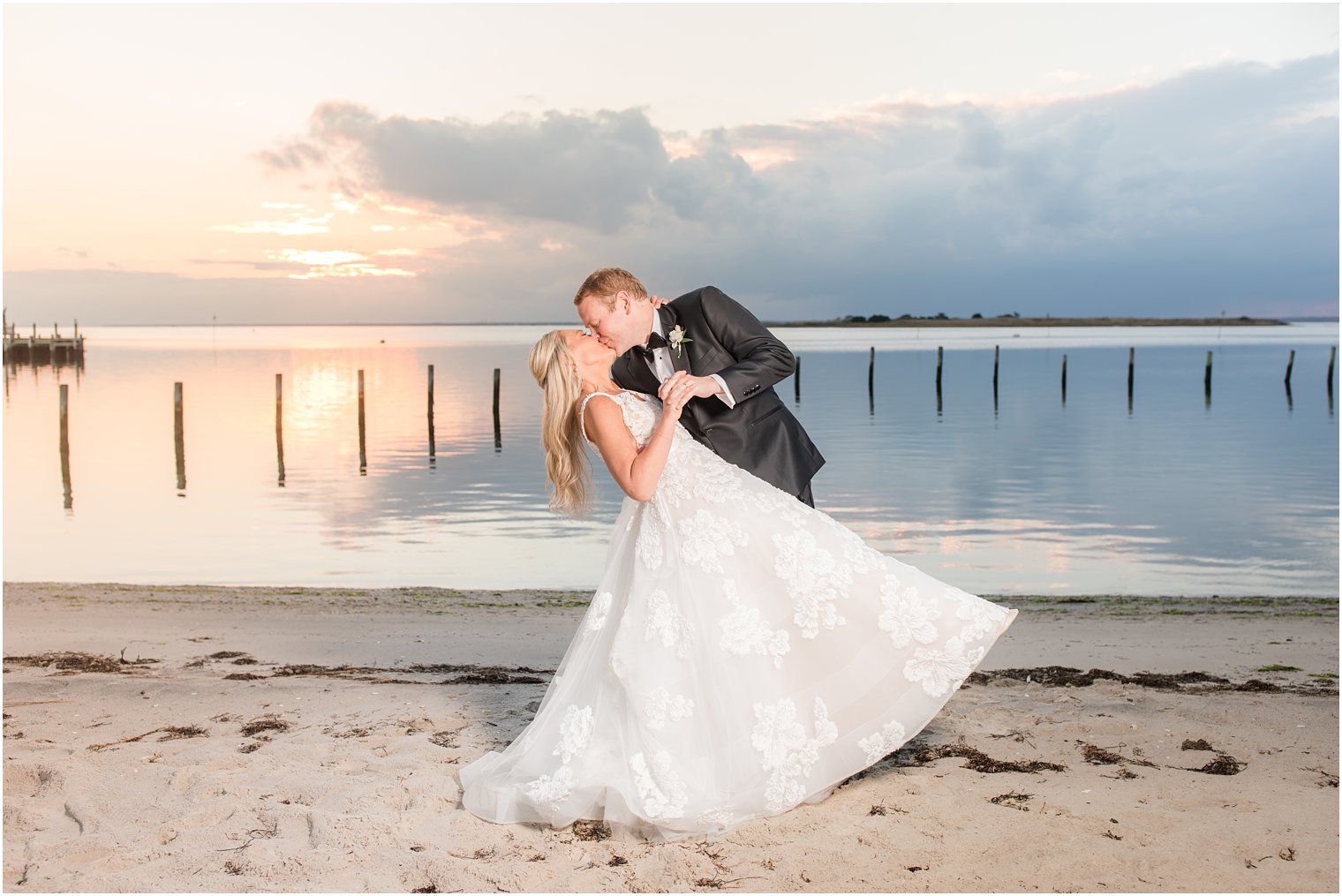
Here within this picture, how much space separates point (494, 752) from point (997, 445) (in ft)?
83.2

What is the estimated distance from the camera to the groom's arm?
4023 mm

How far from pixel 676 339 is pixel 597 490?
19.0 feet

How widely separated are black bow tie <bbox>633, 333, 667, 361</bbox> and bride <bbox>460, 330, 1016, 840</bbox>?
0.13 meters

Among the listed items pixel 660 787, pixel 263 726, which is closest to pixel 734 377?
pixel 660 787

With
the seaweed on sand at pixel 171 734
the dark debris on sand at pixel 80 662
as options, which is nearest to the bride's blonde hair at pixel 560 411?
the seaweed on sand at pixel 171 734

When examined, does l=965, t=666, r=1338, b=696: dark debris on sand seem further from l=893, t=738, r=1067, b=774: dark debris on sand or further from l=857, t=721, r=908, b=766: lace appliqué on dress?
l=857, t=721, r=908, b=766: lace appliqué on dress

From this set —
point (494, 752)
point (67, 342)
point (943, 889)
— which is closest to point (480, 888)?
point (494, 752)

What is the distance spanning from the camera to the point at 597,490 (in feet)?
32.0

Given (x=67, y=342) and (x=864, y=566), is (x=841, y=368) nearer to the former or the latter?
(x=67, y=342)

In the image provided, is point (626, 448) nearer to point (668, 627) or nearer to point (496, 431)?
point (668, 627)

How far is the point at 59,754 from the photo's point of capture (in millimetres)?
4922

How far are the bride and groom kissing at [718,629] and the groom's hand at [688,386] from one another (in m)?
0.13

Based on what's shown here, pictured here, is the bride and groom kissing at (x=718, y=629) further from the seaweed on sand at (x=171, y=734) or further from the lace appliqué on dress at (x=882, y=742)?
the seaweed on sand at (x=171, y=734)

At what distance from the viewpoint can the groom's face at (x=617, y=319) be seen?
396 cm
